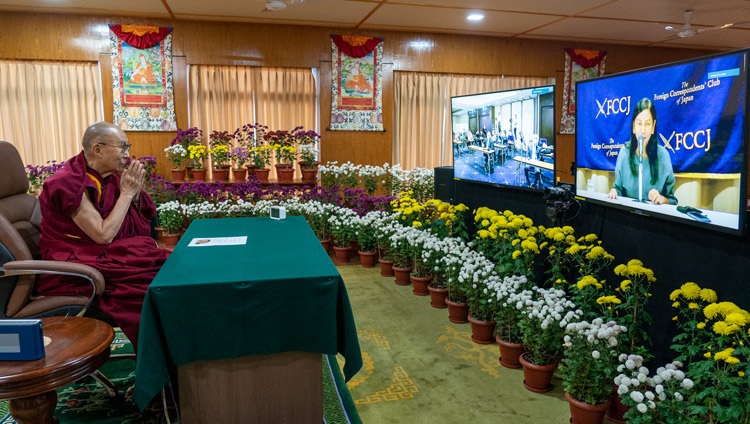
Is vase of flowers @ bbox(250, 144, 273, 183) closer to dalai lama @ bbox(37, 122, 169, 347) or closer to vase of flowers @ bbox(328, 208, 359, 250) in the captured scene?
vase of flowers @ bbox(328, 208, 359, 250)

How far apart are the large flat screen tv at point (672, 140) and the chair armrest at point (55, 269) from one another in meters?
2.55

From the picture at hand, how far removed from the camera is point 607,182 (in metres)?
2.63

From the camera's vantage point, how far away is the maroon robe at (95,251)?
2.29 meters

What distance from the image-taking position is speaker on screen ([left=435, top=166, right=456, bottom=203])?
496 centimetres

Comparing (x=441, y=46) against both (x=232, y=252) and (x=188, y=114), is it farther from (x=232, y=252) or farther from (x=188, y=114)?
(x=232, y=252)

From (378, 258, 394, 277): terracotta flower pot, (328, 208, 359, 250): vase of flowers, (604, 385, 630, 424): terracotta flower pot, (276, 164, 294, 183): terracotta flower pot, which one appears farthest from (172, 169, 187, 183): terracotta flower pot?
(604, 385, 630, 424): terracotta flower pot

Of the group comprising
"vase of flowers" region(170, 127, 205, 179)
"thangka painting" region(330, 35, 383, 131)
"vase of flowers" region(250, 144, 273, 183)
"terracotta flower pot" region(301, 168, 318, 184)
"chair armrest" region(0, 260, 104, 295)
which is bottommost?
"chair armrest" region(0, 260, 104, 295)

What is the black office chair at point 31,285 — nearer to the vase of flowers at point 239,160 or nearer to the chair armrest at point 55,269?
the chair armrest at point 55,269

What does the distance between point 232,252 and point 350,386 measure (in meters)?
1.00

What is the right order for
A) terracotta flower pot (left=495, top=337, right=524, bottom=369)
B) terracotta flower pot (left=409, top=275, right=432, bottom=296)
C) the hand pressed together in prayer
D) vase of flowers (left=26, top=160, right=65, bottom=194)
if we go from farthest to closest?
1. vase of flowers (left=26, top=160, right=65, bottom=194)
2. terracotta flower pot (left=409, top=275, right=432, bottom=296)
3. terracotta flower pot (left=495, top=337, right=524, bottom=369)
4. the hand pressed together in prayer

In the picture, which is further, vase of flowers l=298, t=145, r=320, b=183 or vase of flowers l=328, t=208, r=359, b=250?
vase of flowers l=298, t=145, r=320, b=183

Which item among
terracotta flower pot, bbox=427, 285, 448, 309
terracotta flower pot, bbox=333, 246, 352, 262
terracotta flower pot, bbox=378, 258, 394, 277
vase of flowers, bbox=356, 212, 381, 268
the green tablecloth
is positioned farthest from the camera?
terracotta flower pot, bbox=333, 246, 352, 262

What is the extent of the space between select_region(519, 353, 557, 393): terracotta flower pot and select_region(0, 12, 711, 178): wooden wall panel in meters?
4.57

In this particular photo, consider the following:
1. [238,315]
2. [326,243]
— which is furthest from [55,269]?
[326,243]
